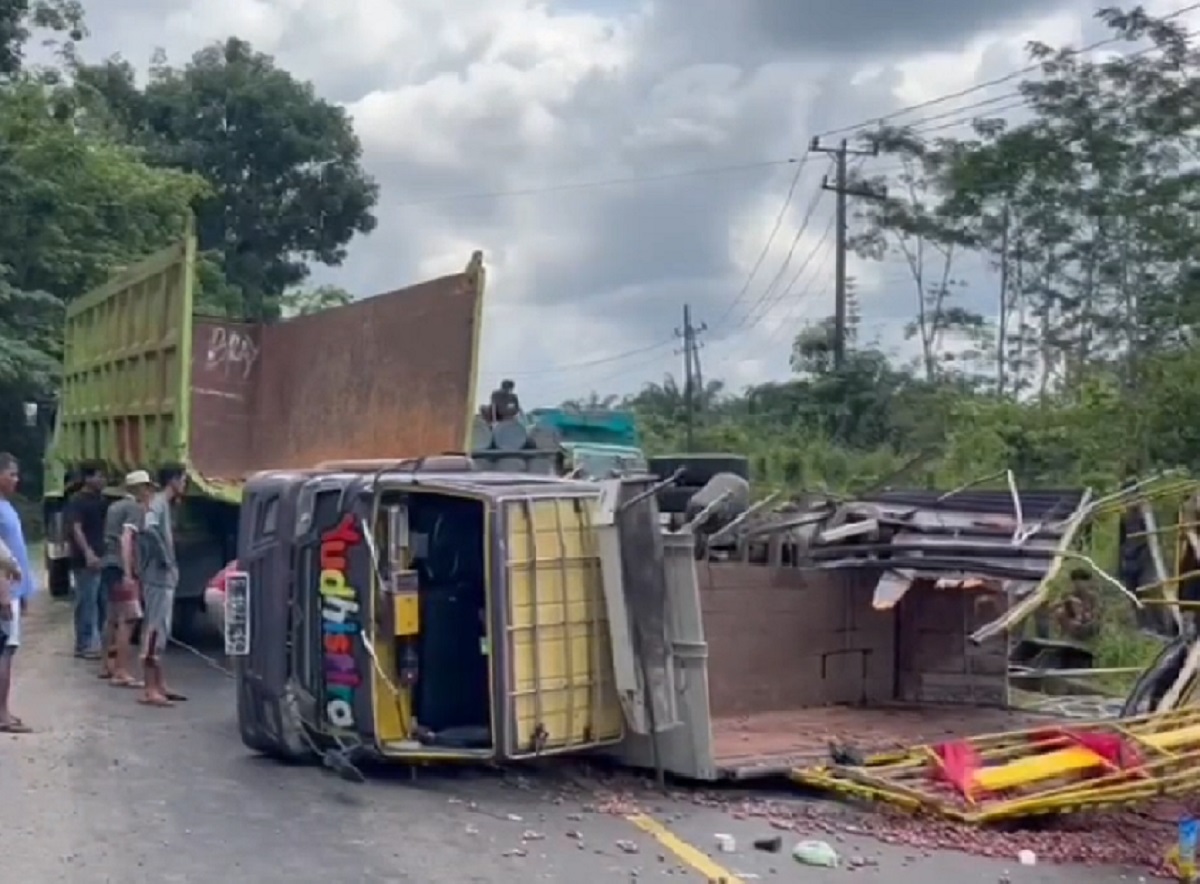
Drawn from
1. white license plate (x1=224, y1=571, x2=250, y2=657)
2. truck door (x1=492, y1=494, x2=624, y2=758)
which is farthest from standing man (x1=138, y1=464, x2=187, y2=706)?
truck door (x1=492, y1=494, x2=624, y2=758)

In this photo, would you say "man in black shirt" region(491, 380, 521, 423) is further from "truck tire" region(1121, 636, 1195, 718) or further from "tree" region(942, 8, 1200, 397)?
"tree" region(942, 8, 1200, 397)

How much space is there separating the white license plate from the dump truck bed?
301 cm

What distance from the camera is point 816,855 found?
25.2 feet

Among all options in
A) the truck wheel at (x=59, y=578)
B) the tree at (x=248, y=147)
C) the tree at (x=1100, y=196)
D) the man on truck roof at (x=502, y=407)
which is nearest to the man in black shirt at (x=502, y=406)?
the man on truck roof at (x=502, y=407)

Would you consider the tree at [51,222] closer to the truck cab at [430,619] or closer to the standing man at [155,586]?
the standing man at [155,586]

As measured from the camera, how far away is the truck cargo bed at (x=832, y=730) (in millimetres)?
9289

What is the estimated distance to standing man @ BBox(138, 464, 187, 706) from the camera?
38.4ft

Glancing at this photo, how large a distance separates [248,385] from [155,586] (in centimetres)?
438

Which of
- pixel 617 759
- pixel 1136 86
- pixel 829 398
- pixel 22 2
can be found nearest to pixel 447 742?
pixel 617 759

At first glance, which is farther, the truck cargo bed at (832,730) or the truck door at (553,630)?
the truck cargo bed at (832,730)

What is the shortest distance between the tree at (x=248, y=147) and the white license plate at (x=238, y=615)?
29703mm

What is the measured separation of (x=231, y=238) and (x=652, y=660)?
32.7 meters

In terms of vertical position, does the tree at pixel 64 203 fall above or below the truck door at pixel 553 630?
above

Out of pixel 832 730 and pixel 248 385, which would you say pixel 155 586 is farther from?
pixel 832 730
